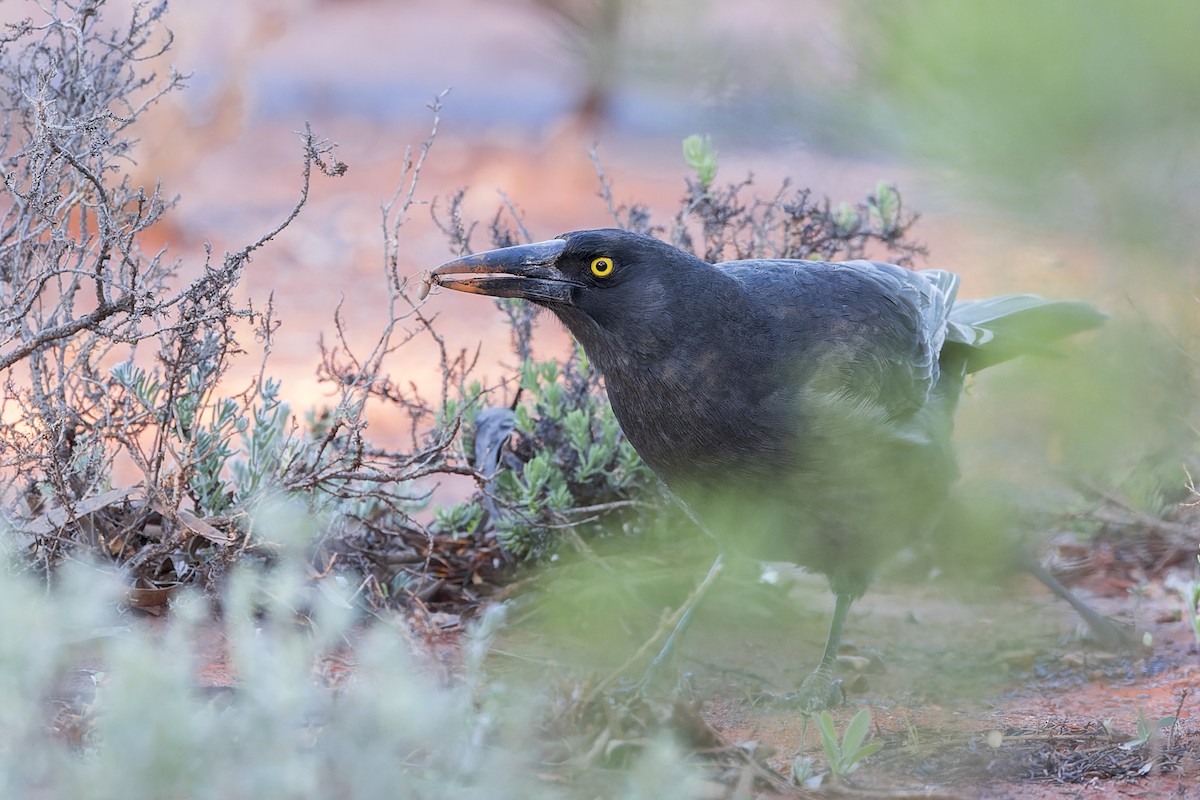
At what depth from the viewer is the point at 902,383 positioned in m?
4.51

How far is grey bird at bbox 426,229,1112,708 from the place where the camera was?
3.90 meters

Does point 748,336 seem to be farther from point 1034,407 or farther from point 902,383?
point 1034,407

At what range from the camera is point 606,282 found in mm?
4004

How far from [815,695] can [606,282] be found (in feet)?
5.16

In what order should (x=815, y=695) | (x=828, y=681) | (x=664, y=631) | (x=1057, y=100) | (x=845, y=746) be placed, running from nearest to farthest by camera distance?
(x=1057, y=100) → (x=845, y=746) → (x=664, y=631) → (x=815, y=695) → (x=828, y=681)

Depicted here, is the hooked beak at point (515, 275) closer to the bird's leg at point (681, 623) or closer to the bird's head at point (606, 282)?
the bird's head at point (606, 282)

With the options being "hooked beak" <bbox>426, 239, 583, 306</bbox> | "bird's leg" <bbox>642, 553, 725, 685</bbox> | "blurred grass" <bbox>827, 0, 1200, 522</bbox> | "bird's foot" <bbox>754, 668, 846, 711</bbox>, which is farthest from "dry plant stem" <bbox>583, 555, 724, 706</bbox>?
"blurred grass" <bbox>827, 0, 1200, 522</bbox>

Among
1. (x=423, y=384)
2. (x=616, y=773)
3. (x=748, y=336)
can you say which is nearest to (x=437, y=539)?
(x=748, y=336)

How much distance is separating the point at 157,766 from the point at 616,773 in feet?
3.76

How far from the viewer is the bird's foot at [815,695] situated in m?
4.14

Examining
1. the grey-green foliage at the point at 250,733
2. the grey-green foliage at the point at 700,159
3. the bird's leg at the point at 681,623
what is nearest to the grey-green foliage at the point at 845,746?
the grey-green foliage at the point at 250,733

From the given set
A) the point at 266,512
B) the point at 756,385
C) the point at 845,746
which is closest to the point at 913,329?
the point at 756,385

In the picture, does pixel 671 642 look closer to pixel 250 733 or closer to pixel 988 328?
pixel 988 328

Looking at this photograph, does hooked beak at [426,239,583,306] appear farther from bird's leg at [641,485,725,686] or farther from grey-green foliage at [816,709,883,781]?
grey-green foliage at [816,709,883,781]
